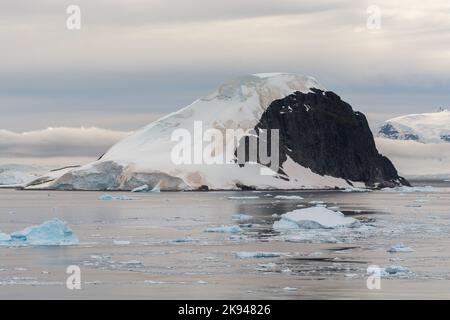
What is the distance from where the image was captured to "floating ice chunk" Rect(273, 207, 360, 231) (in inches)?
2138

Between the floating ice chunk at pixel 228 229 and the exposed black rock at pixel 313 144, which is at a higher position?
the exposed black rock at pixel 313 144

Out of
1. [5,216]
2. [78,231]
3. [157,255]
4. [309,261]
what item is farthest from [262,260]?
[5,216]

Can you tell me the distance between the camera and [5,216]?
73625 millimetres

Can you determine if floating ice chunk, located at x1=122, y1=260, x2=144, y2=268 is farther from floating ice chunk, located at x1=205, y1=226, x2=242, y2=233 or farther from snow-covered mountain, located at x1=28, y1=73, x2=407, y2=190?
snow-covered mountain, located at x1=28, y1=73, x2=407, y2=190

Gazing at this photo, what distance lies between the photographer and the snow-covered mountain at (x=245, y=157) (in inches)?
6565

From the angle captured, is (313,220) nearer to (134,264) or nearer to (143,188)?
(134,264)

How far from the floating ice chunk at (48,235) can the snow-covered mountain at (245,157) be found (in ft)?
380

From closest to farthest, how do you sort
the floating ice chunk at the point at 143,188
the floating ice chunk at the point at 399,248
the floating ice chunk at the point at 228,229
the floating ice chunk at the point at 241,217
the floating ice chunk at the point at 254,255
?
the floating ice chunk at the point at 254,255, the floating ice chunk at the point at 399,248, the floating ice chunk at the point at 228,229, the floating ice chunk at the point at 241,217, the floating ice chunk at the point at 143,188

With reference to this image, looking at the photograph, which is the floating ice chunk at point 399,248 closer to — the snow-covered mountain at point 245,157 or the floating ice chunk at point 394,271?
the floating ice chunk at point 394,271

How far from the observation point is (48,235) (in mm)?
45844

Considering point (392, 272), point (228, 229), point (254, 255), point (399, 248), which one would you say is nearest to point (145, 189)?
point (228, 229)

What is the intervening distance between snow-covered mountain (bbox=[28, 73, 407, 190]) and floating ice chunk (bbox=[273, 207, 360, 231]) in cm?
10736

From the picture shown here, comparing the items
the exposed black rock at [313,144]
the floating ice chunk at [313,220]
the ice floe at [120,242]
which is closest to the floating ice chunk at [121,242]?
the ice floe at [120,242]
